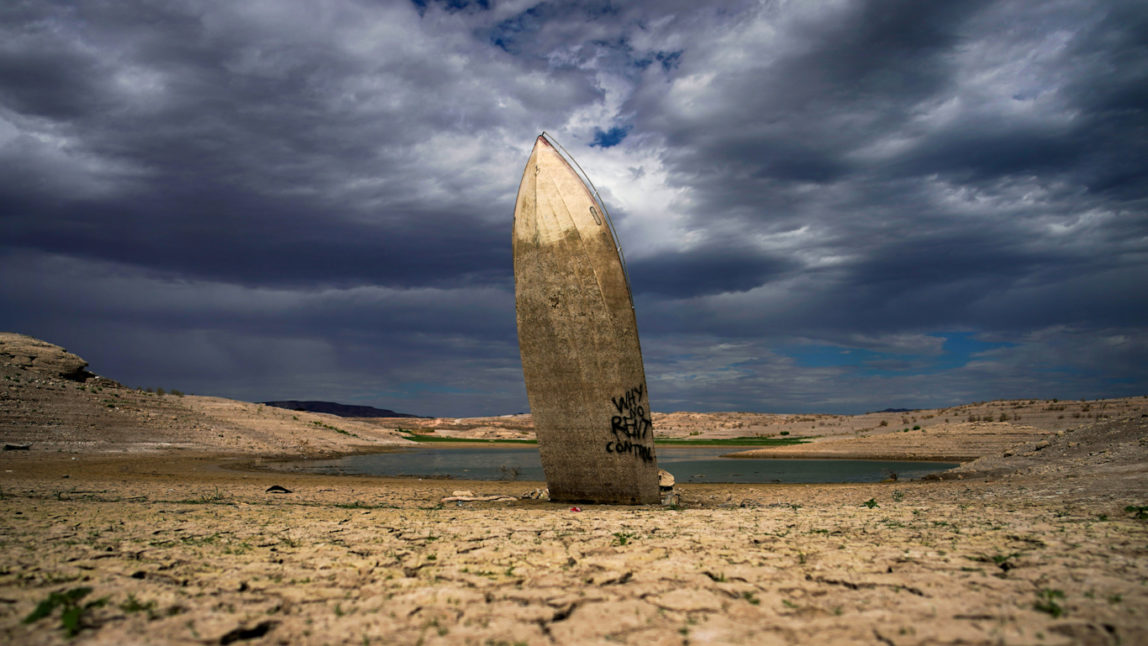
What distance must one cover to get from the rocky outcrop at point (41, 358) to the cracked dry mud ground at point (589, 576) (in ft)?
110

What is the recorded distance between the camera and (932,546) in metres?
6.81

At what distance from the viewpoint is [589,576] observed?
5988 mm

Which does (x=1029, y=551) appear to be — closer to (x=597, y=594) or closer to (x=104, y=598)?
(x=597, y=594)

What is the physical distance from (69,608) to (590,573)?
426 cm

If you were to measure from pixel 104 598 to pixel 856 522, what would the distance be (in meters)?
8.96

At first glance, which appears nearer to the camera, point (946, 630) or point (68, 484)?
point (946, 630)

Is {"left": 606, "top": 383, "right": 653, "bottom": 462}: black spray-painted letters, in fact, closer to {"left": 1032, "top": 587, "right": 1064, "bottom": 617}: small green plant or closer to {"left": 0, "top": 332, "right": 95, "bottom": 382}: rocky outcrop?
{"left": 1032, "top": 587, "right": 1064, "bottom": 617}: small green plant

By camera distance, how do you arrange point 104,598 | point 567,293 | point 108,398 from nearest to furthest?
point 104,598 → point 567,293 → point 108,398

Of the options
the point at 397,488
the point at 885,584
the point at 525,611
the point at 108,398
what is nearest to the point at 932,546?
the point at 885,584

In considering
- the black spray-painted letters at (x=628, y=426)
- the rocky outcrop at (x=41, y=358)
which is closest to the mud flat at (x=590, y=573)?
the black spray-painted letters at (x=628, y=426)

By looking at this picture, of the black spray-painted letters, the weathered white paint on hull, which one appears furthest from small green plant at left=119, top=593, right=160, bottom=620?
the black spray-painted letters

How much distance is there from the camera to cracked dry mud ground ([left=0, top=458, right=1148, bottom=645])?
446cm

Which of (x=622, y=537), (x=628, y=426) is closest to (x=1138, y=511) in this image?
(x=622, y=537)

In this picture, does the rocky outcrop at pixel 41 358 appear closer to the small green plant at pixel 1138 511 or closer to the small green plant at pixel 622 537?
the small green plant at pixel 622 537
